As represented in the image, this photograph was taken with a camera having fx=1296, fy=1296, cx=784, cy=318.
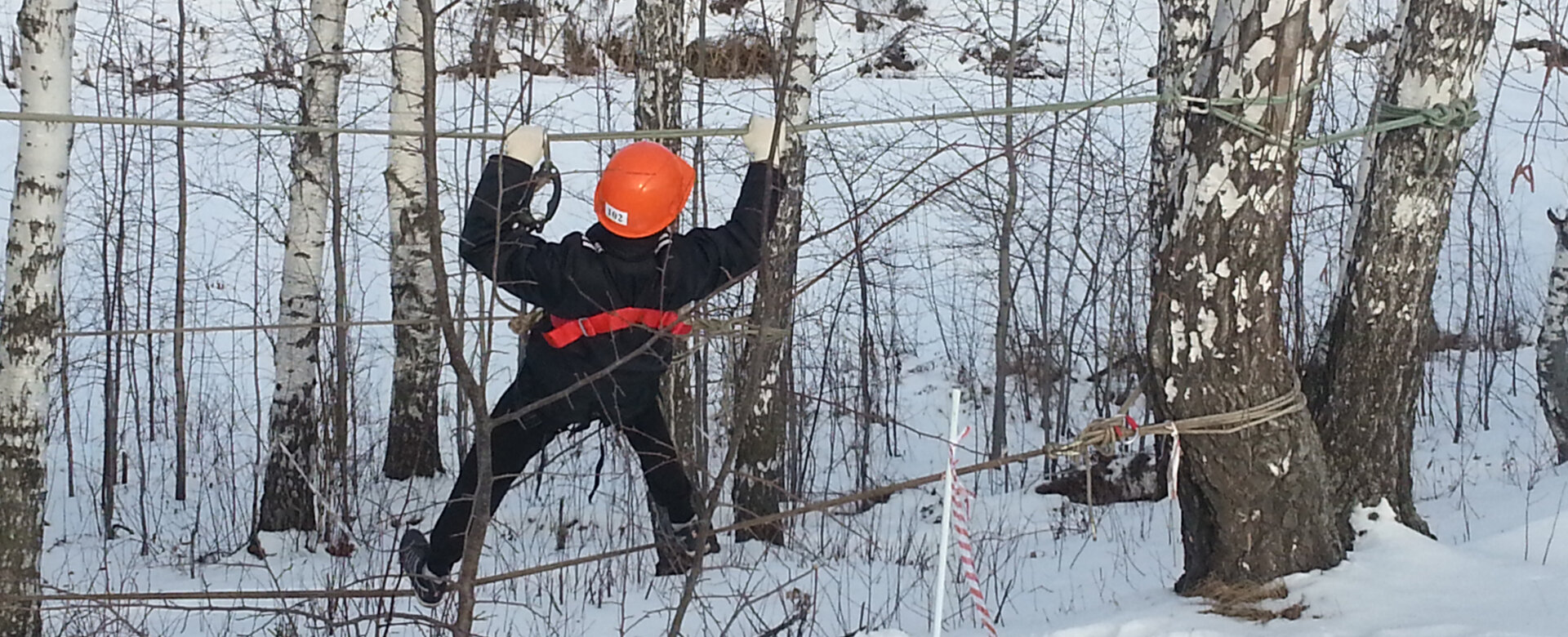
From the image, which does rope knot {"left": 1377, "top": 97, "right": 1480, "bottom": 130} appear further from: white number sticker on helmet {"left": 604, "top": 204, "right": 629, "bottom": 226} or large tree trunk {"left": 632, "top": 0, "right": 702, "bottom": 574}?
large tree trunk {"left": 632, "top": 0, "right": 702, "bottom": 574}

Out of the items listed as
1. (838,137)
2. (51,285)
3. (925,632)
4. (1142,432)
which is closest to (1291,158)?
(1142,432)

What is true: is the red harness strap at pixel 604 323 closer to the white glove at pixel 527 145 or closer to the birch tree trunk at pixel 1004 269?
the white glove at pixel 527 145

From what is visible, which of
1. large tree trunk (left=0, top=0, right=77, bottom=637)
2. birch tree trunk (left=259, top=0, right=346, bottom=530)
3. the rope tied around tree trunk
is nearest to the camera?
the rope tied around tree trunk

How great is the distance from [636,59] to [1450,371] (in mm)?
9091

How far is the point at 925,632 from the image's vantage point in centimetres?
414

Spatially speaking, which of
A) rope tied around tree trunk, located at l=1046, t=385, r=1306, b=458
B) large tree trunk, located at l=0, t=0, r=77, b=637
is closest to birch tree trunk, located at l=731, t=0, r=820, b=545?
rope tied around tree trunk, located at l=1046, t=385, r=1306, b=458

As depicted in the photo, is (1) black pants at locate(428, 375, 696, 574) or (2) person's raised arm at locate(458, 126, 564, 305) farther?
(1) black pants at locate(428, 375, 696, 574)

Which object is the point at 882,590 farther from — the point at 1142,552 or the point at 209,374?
the point at 209,374

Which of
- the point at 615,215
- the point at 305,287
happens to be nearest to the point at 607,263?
the point at 615,215

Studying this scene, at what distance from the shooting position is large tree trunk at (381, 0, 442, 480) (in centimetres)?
746

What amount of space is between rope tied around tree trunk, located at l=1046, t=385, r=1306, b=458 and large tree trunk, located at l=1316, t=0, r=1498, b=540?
0.71m

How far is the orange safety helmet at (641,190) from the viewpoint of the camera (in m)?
3.52

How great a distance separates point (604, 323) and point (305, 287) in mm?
4155

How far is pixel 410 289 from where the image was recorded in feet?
26.9
